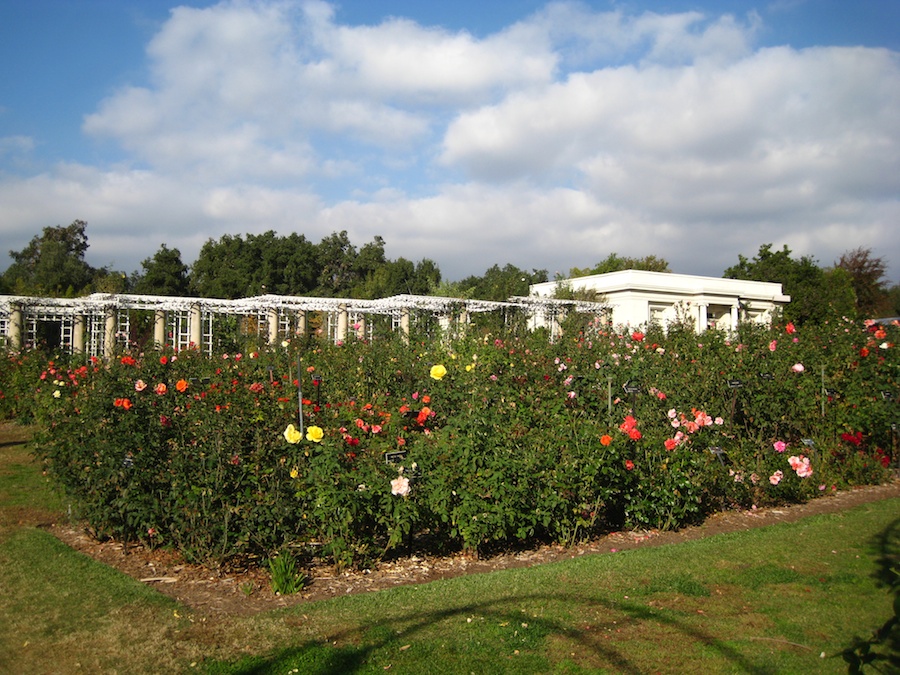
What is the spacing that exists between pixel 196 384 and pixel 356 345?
420 centimetres

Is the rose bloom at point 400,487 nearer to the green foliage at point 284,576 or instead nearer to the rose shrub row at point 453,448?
the rose shrub row at point 453,448

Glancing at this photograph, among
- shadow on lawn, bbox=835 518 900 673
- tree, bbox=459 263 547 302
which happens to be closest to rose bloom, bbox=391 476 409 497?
shadow on lawn, bbox=835 518 900 673

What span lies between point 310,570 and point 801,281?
40.4 m

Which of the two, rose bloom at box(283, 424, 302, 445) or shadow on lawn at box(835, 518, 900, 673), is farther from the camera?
rose bloom at box(283, 424, 302, 445)

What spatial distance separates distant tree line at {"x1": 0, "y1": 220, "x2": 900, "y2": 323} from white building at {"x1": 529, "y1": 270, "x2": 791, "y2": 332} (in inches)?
73.1

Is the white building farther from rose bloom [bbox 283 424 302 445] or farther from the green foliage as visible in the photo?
the green foliage

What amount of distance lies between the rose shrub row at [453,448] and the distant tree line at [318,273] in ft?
98.6

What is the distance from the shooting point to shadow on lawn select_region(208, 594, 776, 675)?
3.15 meters

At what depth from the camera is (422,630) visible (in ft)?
11.6

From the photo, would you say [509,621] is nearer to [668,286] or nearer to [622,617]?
[622,617]

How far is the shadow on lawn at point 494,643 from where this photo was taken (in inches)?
124

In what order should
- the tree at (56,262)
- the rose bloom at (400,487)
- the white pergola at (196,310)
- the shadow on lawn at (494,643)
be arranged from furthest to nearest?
the tree at (56,262) < the white pergola at (196,310) < the rose bloom at (400,487) < the shadow on lawn at (494,643)

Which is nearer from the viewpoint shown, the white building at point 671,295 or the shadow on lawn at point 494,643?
the shadow on lawn at point 494,643

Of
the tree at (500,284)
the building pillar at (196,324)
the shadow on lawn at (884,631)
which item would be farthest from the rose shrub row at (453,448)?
the tree at (500,284)
